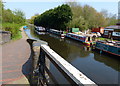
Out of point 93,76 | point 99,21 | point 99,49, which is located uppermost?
point 99,21

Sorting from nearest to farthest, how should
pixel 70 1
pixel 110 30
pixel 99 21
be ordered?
pixel 110 30 < pixel 99 21 < pixel 70 1

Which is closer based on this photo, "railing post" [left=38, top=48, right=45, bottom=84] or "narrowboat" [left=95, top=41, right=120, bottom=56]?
"railing post" [left=38, top=48, right=45, bottom=84]

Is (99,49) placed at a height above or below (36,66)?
below

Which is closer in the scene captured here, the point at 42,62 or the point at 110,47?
the point at 42,62

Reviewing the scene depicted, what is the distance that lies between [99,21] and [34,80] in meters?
48.6

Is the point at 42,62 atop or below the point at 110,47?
atop

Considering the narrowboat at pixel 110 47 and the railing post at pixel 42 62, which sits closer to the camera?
the railing post at pixel 42 62

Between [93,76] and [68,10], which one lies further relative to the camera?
[68,10]

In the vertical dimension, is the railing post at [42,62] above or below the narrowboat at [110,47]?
above

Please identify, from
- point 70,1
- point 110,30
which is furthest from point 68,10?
point 110,30

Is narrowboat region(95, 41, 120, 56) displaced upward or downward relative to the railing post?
downward

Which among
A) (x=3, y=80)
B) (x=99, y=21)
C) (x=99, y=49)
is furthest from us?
(x=99, y=21)

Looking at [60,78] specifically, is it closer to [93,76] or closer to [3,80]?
[93,76]

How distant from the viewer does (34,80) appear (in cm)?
406
